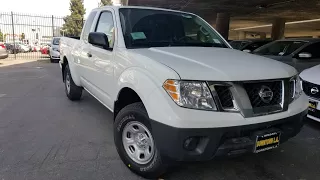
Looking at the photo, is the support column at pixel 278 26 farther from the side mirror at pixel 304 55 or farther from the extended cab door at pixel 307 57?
the side mirror at pixel 304 55

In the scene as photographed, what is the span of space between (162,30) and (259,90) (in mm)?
1641

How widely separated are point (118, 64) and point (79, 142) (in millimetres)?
1321

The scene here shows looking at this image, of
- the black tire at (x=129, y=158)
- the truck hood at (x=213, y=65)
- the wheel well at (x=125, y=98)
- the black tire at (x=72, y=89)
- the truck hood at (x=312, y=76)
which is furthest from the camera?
the black tire at (x=72, y=89)

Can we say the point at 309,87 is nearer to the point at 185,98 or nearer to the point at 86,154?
the point at 185,98

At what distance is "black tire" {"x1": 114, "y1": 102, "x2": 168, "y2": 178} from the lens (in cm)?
268

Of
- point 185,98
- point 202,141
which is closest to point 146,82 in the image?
point 185,98

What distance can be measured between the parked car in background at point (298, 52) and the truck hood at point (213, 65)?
15.6 feet

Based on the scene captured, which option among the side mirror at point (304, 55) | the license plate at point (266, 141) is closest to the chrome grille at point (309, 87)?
the license plate at point (266, 141)

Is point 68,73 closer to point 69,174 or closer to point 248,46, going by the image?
point 69,174

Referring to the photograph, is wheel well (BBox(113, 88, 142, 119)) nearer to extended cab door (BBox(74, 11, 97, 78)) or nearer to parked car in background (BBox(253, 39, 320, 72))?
extended cab door (BBox(74, 11, 97, 78))

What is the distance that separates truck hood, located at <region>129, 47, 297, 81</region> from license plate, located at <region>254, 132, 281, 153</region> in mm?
543

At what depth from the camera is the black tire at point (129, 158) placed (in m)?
2.68

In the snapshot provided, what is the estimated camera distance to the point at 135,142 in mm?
3010

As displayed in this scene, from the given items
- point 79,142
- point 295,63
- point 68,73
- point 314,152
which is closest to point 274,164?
point 314,152
